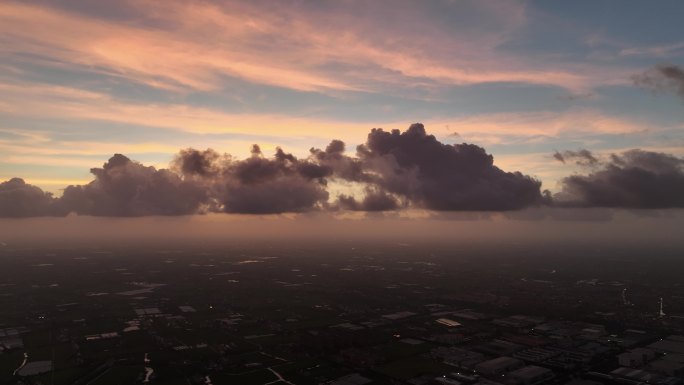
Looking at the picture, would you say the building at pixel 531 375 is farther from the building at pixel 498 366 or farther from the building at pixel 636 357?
the building at pixel 636 357

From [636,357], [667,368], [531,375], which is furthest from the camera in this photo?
[636,357]

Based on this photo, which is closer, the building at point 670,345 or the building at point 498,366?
the building at point 498,366

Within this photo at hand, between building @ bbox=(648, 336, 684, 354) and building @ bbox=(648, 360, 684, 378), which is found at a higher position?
building @ bbox=(648, 360, 684, 378)

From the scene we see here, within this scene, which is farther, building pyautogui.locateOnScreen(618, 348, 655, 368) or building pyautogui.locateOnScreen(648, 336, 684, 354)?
building pyautogui.locateOnScreen(648, 336, 684, 354)

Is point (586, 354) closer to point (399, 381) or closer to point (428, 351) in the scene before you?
point (428, 351)

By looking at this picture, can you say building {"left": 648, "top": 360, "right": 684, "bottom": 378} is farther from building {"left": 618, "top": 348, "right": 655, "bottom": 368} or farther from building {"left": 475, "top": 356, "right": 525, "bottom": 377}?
building {"left": 475, "top": 356, "right": 525, "bottom": 377}

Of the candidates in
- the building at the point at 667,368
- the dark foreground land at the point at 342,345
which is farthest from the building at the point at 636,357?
the building at the point at 667,368

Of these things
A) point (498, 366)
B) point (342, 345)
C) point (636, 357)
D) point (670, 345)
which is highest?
point (636, 357)

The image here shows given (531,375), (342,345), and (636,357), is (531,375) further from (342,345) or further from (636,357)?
(342,345)

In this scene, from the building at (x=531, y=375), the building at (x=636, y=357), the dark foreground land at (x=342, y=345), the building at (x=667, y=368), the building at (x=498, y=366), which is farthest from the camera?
the building at (x=636, y=357)

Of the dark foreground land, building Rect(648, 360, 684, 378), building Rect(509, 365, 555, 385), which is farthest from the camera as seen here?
the dark foreground land

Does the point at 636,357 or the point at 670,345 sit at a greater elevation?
the point at 636,357

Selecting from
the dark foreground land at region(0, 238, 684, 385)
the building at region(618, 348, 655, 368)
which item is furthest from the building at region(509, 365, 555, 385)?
the building at region(618, 348, 655, 368)

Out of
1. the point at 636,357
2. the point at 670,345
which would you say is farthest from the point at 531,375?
the point at 670,345
